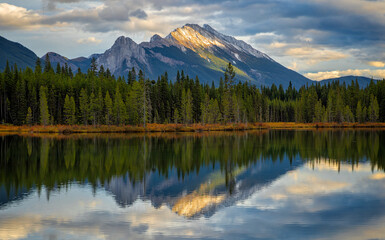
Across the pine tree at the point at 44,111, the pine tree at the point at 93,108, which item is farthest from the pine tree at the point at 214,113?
the pine tree at the point at 44,111

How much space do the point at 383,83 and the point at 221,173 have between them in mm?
162091

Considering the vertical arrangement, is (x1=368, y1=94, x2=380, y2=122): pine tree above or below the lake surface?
above

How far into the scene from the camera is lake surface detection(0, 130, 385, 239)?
16.8m

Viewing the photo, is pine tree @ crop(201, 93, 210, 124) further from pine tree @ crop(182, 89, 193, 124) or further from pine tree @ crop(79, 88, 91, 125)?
pine tree @ crop(79, 88, 91, 125)

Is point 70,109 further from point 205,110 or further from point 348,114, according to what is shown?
point 348,114

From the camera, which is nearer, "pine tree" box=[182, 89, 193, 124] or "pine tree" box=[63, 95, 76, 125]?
"pine tree" box=[63, 95, 76, 125]

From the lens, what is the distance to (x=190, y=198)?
76.4 feet

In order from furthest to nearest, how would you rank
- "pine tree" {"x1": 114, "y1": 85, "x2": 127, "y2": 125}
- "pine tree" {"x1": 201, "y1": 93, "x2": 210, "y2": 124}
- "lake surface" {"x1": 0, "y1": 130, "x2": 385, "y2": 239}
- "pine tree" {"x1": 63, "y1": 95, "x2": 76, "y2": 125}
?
"pine tree" {"x1": 201, "y1": 93, "x2": 210, "y2": 124}
"pine tree" {"x1": 63, "y1": 95, "x2": 76, "y2": 125}
"pine tree" {"x1": 114, "y1": 85, "x2": 127, "y2": 125}
"lake surface" {"x1": 0, "y1": 130, "x2": 385, "y2": 239}

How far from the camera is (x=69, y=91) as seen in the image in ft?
431

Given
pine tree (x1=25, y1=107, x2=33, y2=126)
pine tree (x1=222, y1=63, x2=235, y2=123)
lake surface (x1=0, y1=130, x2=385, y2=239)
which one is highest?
pine tree (x1=222, y1=63, x2=235, y2=123)

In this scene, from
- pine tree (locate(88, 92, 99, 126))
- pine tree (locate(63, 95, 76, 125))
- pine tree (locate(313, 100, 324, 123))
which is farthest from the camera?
pine tree (locate(313, 100, 324, 123))

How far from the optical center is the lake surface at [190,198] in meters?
16.8

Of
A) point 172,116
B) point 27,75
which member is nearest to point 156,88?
point 172,116

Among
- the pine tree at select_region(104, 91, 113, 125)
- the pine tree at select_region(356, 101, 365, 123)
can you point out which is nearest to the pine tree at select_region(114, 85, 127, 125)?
the pine tree at select_region(104, 91, 113, 125)
